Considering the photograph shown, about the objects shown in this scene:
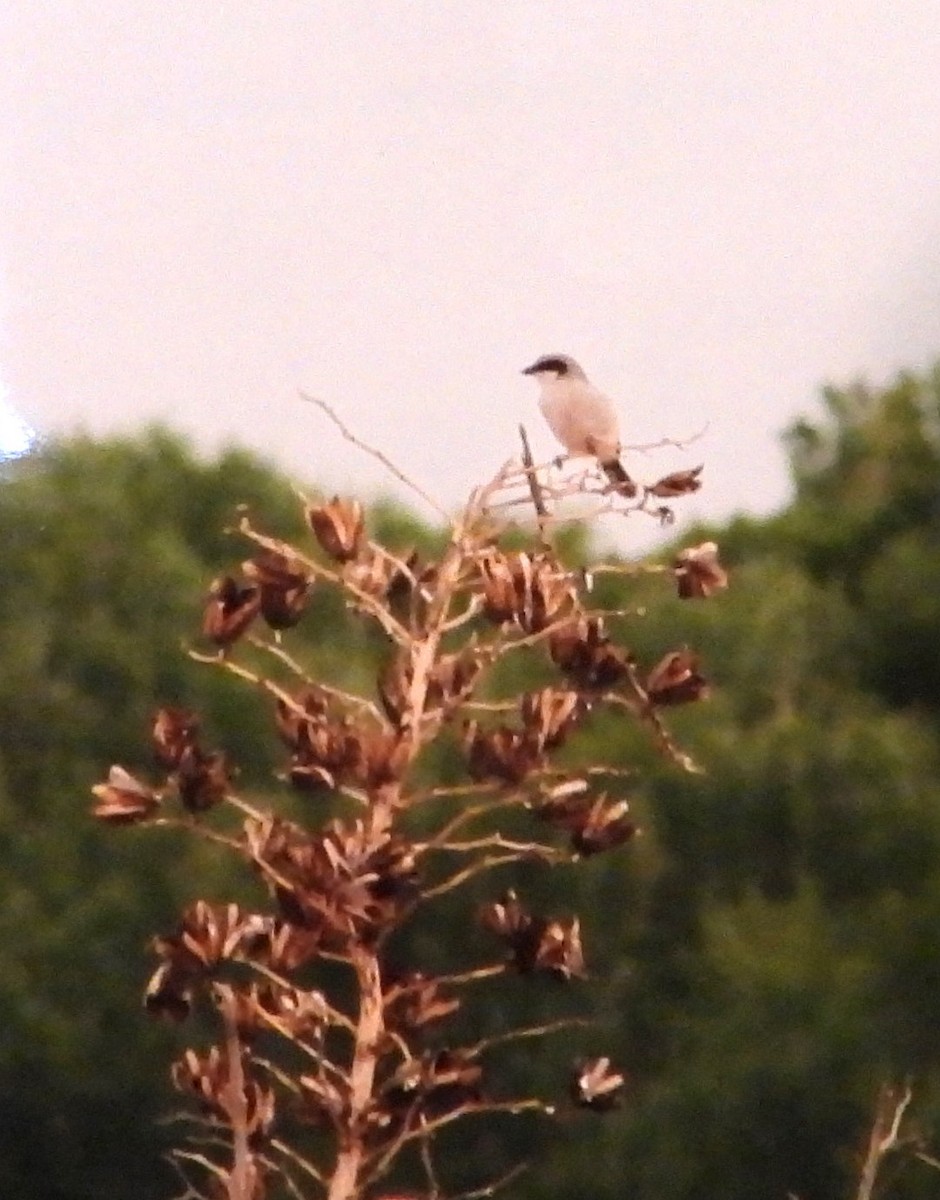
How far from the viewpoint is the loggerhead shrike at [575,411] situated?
1.12 m

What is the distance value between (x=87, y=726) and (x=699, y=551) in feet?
2.06

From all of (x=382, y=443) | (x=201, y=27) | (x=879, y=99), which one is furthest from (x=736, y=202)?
(x=201, y=27)

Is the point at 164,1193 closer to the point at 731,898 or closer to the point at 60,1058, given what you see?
the point at 60,1058

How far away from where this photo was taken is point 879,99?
1.58m

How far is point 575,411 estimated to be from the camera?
46.2 inches

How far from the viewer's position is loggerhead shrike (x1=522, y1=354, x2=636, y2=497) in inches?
43.9

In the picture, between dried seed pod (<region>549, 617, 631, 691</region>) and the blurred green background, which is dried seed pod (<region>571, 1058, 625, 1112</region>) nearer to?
dried seed pod (<region>549, 617, 631, 691</region>)

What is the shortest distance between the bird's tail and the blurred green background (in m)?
0.29

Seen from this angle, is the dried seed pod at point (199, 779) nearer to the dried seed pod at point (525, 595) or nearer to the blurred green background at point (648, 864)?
the dried seed pod at point (525, 595)

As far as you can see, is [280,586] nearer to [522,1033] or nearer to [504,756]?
[504,756]

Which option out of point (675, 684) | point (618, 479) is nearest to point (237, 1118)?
point (675, 684)

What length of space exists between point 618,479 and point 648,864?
41 centimetres

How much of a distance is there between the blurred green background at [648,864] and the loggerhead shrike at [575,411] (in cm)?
15

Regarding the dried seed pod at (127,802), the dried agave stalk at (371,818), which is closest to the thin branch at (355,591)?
the dried agave stalk at (371,818)
